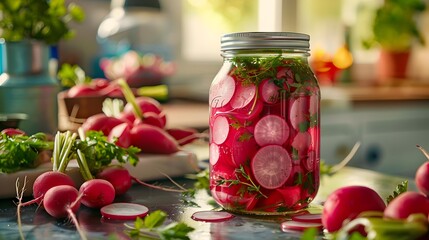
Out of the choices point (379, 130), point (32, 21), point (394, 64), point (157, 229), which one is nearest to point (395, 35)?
point (394, 64)

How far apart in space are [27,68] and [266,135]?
0.83 metres

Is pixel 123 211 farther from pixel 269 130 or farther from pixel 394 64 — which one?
pixel 394 64

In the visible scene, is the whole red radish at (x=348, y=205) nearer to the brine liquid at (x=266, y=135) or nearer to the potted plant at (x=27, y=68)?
the brine liquid at (x=266, y=135)

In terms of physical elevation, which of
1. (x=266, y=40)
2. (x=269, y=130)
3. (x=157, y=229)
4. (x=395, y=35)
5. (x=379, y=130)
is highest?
(x=395, y=35)

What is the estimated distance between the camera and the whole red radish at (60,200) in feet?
2.67

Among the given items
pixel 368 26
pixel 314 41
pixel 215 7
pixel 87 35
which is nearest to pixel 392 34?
pixel 368 26

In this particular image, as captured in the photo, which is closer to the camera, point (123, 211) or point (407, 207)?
point (407, 207)

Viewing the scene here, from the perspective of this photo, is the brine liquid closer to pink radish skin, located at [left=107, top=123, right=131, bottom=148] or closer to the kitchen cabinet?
pink radish skin, located at [left=107, top=123, right=131, bottom=148]

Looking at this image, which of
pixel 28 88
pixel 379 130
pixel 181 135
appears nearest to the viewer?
pixel 181 135

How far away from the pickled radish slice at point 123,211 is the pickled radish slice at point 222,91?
0.59 ft

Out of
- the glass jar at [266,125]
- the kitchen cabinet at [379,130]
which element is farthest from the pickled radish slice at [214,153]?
the kitchen cabinet at [379,130]

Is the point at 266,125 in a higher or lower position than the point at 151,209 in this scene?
higher

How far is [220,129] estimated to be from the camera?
0.85 meters

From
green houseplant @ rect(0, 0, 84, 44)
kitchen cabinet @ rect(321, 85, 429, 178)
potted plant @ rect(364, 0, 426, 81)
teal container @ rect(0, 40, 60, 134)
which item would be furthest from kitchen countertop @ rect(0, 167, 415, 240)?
potted plant @ rect(364, 0, 426, 81)
